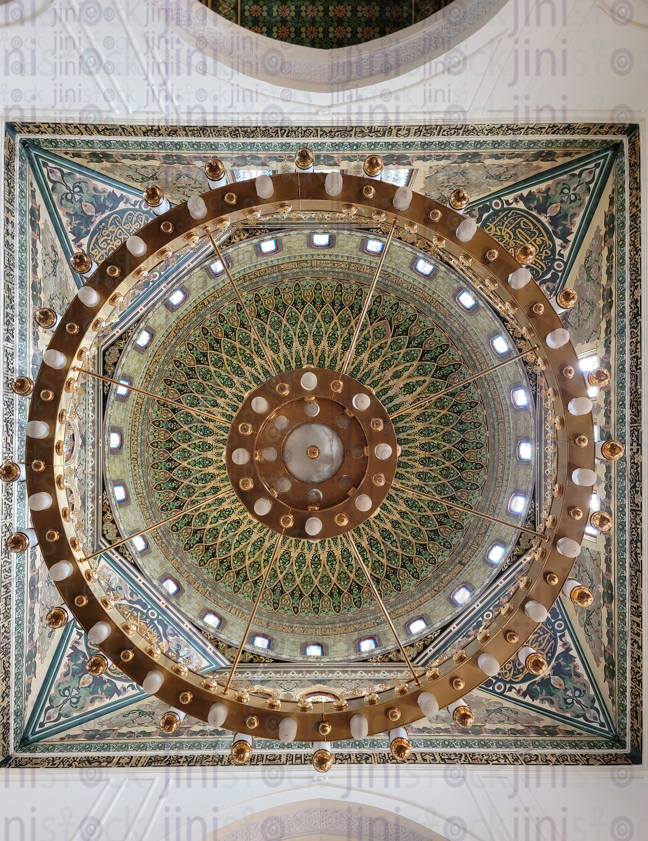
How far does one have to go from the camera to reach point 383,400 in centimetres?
718

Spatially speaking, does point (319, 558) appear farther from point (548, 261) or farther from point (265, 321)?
point (548, 261)

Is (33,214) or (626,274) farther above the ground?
(33,214)

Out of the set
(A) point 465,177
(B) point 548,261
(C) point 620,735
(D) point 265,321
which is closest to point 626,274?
(B) point 548,261

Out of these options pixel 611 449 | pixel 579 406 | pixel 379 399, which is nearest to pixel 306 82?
pixel 379 399

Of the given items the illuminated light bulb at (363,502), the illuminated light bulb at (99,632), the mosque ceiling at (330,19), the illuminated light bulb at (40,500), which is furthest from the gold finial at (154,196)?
the mosque ceiling at (330,19)

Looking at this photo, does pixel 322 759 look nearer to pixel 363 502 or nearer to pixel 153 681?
pixel 153 681

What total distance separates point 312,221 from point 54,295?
9.54 ft

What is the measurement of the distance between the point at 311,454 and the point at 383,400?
3337mm

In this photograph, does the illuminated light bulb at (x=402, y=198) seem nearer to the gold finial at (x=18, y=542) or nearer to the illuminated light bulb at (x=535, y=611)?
the illuminated light bulb at (x=535, y=611)

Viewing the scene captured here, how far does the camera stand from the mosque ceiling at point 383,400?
5141 mm

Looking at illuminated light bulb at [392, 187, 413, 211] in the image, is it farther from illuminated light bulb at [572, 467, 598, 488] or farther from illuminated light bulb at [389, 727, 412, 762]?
illuminated light bulb at [389, 727, 412, 762]

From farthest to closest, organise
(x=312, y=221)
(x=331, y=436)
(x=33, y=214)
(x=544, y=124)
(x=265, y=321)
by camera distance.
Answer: (x=265, y=321), (x=312, y=221), (x=33, y=214), (x=544, y=124), (x=331, y=436)

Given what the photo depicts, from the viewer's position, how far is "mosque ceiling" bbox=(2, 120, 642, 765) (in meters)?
5.14

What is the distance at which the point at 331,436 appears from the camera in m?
4.16
